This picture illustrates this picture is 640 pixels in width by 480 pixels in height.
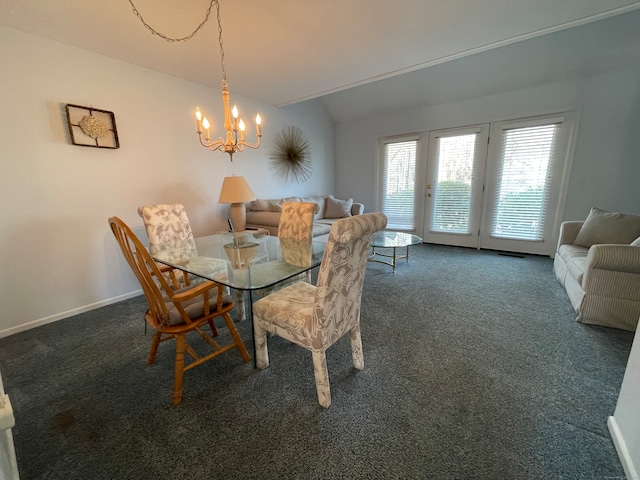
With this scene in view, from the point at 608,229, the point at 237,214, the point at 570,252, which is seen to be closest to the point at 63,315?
the point at 237,214

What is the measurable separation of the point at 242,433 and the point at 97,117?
2915 mm

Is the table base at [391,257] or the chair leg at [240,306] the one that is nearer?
the chair leg at [240,306]

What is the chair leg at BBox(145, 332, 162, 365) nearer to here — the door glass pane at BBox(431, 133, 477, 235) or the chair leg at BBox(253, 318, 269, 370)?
the chair leg at BBox(253, 318, 269, 370)

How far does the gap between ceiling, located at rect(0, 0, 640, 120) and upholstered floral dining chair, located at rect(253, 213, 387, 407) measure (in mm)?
1799

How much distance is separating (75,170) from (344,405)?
295cm

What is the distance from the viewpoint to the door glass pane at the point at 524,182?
3.71 m

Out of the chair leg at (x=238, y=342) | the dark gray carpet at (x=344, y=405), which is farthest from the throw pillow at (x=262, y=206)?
the chair leg at (x=238, y=342)

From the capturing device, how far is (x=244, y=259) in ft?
6.20

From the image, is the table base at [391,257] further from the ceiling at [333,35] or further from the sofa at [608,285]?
the ceiling at [333,35]

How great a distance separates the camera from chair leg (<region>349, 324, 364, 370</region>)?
1562mm

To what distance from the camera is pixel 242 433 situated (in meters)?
1.22

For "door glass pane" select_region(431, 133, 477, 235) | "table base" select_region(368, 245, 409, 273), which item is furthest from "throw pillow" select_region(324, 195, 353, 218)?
"door glass pane" select_region(431, 133, 477, 235)

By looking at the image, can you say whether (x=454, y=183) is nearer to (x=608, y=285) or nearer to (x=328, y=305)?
(x=608, y=285)

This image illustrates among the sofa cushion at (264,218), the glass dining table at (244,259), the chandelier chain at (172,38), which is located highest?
the chandelier chain at (172,38)
